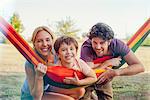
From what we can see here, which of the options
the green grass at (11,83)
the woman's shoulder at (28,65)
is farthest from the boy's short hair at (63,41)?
the green grass at (11,83)

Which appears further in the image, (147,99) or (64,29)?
(147,99)

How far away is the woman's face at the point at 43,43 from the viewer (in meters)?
2.23

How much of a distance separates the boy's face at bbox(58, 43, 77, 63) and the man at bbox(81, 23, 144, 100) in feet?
0.22

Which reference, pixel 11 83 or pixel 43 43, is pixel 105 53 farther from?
pixel 11 83

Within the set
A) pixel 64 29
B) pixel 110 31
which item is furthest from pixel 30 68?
pixel 110 31

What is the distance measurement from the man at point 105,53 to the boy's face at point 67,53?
66mm

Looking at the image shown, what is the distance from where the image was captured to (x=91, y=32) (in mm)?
2295

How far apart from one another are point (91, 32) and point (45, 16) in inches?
8.1

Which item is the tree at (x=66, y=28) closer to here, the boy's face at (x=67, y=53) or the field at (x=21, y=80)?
the boy's face at (x=67, y=53)

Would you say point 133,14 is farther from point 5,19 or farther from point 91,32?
point 5,19

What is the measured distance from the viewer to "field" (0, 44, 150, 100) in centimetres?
227

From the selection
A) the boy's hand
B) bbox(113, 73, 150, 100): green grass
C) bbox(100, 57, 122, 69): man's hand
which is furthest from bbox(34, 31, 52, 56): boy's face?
bbox(113, 73, 150, 100): green grass

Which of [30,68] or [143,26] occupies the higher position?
[143,26]

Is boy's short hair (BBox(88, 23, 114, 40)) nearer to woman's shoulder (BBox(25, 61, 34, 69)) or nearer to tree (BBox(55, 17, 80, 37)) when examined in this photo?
tree (BBox(55, 17, 80, 37))
